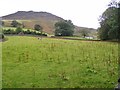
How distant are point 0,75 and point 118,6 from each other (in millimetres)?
38999

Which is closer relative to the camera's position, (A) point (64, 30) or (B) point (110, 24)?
(B) point (110, 24)

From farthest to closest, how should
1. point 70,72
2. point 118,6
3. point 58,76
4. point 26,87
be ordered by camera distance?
1. point 118,6
2. point 70,72
3. point 58,76
4. point 26,87

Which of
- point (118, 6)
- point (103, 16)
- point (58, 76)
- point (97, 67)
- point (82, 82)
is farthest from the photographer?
point (103, 16)

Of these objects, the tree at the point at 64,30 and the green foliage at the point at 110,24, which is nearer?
the green foliage at the point at 110,24

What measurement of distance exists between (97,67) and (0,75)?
572 cm

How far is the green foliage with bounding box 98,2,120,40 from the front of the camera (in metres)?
48.1

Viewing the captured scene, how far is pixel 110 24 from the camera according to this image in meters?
50.3

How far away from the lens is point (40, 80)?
38.2 feet

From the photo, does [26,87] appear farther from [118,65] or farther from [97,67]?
[118,65]

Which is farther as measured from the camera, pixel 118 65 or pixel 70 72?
pixel 118 65

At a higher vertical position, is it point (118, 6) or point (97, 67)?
point (118, 6)

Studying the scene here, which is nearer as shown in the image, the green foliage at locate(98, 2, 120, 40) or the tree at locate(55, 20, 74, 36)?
the green foliage at locate(98, 2, 120, 40)

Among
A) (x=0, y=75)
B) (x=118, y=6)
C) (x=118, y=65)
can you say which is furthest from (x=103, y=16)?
(x=0, y=75)

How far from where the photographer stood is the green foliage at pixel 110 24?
4812cm
